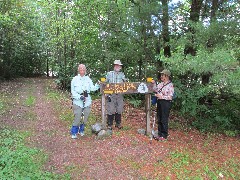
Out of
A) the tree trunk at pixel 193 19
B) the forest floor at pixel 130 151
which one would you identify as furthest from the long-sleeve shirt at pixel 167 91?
the forest floor at pixel 130 151

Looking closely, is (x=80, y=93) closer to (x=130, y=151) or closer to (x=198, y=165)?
(x=130, y=151)

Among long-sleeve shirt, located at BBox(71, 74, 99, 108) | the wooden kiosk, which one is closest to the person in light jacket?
long-sleeve shirt, located at BBox(71, 74, 99, 108)

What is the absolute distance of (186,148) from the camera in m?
8.06

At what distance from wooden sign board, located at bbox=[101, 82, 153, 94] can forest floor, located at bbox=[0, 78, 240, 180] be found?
1.29m

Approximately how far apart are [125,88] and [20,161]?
3.45 m

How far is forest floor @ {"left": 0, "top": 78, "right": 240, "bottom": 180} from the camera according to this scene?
6.51 meters

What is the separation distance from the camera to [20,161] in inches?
251

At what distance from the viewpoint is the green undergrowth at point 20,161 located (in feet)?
19.0

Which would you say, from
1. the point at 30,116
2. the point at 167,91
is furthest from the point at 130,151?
the point at 30,116

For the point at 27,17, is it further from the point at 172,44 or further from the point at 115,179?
the point at 115,179

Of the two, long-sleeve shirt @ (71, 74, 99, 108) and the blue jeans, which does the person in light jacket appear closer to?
long-sleeve shirt @ (71, 74, 99, 108)

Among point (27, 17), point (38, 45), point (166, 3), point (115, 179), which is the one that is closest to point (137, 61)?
point (166, 3)

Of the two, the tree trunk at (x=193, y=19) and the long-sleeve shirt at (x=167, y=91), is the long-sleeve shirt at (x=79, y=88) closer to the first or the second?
the long-sleeve shirt at (x=167, y=91)

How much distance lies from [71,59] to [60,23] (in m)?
3.01
